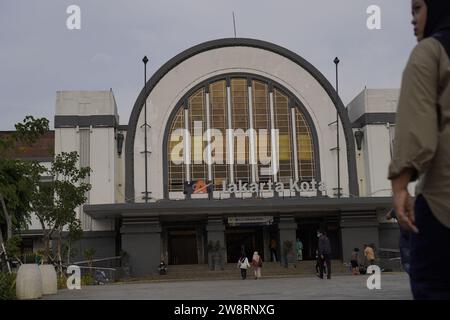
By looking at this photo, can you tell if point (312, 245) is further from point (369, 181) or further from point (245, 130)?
point (245, 130)

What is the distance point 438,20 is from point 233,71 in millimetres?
36873

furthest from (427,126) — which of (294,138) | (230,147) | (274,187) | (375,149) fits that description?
(375,149)

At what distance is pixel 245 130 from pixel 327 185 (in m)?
6.51

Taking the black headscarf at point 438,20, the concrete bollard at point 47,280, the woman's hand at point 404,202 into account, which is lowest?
the concrete bollard at point 47,280

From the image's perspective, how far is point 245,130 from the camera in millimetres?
38156

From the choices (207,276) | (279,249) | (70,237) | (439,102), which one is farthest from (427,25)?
(279,249)

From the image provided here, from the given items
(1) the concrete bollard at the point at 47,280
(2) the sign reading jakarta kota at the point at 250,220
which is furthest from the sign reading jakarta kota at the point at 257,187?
(1) the concrete bollard at the point at 47,280

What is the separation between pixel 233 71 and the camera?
3941cm

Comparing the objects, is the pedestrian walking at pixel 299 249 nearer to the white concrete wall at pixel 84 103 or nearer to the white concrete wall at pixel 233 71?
the white concrete wall at pixel 233 71

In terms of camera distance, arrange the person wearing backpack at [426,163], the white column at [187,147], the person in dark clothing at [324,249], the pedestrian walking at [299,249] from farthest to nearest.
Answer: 1. the white column at [187,147]
2. the pedestrian walking at [299,249]
3. the person in dark clothing at [324,249]
4. the person wearing backpack at [426,163]

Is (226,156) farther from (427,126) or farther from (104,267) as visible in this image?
(427,126)

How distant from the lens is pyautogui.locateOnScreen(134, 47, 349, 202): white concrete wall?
38312 mm

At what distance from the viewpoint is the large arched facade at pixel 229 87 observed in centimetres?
3812

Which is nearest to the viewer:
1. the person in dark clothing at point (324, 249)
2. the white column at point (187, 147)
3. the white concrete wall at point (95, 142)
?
the person in dark clothing at point (324, 249)
